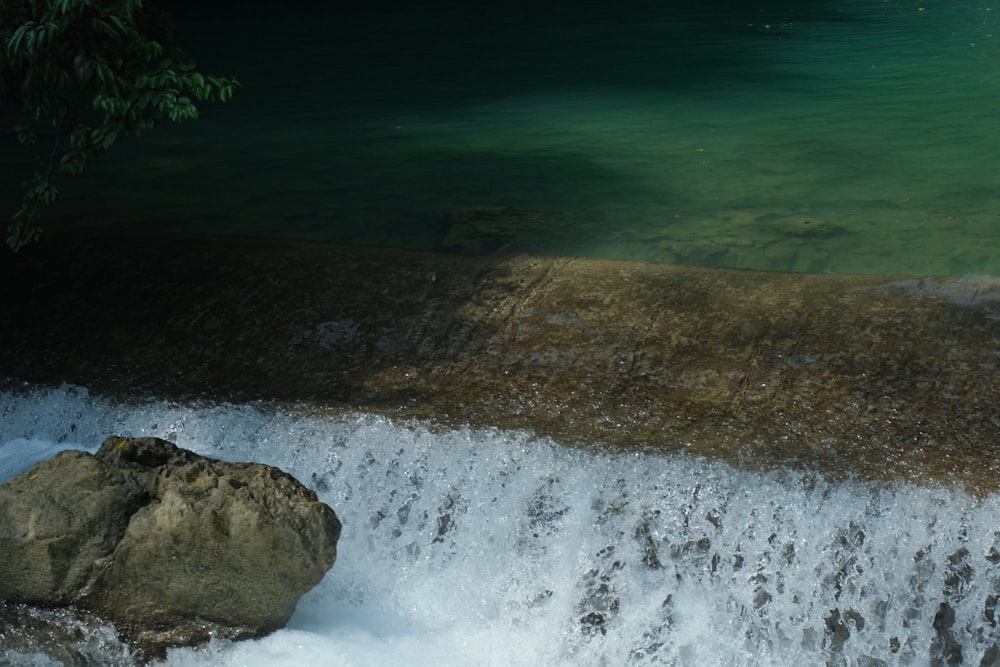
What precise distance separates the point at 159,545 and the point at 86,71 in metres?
1.75

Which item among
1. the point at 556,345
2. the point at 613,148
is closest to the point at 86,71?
the point at 556,345

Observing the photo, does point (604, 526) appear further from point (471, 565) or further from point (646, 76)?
point (646, 76)

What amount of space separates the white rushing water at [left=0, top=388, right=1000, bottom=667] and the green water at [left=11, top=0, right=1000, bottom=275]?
245 cm

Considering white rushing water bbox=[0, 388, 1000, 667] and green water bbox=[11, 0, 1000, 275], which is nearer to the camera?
white rushing water bbox=[0, 388, 1000, 667]

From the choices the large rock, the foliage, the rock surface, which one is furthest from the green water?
the large rock

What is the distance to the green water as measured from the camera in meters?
6.70

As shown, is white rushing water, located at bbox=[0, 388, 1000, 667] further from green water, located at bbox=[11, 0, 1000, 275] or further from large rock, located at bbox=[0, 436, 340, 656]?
green water, located at bbox=[11, 0, 1000, 275]

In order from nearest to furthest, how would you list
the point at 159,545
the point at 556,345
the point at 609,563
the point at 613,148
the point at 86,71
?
the point at 159,545, the point at 609,563, the point at 86,71, the point at 556,345, the point at 613,148

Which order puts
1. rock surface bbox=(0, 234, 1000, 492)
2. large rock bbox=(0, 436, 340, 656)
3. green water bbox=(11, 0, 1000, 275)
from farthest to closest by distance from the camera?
green water bbox=(11, 0, 1000, 275) < rock surface bbox=(0, 234, 1000, 492) < large rock bbox=(0, 436, 340, 656)

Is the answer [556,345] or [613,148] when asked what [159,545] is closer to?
[556,345]

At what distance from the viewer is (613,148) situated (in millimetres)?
8805

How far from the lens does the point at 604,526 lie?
395cm

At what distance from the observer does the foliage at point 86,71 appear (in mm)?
4031

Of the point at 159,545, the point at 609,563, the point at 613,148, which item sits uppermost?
the point at 613,148
